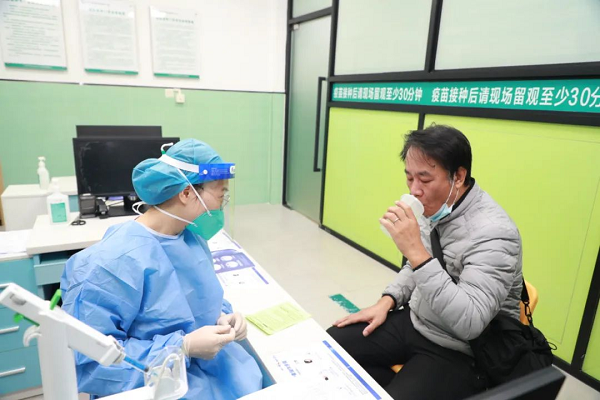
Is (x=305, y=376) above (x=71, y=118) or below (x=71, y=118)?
below

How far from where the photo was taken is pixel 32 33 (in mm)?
3516

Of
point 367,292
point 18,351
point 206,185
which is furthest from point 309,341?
point 367,292

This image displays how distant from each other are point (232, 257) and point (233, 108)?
333 centimetres

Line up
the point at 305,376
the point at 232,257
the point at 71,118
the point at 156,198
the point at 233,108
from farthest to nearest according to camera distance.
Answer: the point at 233,108 → the point at 71,118 → the point at 232,257 → the point at 156,198 → the point at 305,376

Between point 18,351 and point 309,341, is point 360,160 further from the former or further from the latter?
point 18,351

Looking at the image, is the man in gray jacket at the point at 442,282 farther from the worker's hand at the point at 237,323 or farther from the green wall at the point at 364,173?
the green wall at the point at 364,173

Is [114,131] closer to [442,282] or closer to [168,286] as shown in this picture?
[168,286]

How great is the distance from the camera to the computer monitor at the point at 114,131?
2395 mm

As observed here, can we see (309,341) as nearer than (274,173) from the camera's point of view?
Yes

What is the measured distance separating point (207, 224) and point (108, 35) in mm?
3585

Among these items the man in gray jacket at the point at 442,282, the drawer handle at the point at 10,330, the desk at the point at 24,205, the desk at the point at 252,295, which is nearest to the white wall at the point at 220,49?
the desk at the point at 24,205

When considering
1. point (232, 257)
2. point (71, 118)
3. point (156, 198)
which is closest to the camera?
point (156, 198)

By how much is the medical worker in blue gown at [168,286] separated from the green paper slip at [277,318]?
0.32 ft

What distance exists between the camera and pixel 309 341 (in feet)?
3.74
